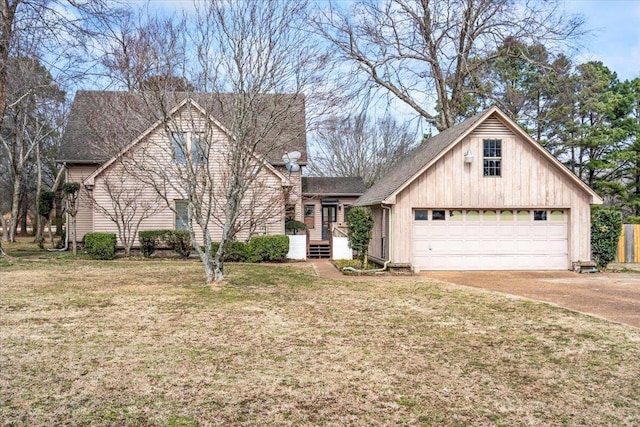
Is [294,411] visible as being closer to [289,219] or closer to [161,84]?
[161,84]

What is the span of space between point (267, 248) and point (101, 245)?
6.23 metres

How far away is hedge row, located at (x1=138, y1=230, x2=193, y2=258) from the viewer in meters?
19.4

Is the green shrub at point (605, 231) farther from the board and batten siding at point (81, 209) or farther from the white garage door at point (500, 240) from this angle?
the board and batten siding at point (81, 209)

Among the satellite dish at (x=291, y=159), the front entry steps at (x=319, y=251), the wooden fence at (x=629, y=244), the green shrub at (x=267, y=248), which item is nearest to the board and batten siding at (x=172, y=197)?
the green shrub at (x=267, y=248)

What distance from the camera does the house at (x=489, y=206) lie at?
15.5m

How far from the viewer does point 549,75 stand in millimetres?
24578

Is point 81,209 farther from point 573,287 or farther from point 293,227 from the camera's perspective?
point 573,287

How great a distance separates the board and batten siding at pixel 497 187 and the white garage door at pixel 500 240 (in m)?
0.33

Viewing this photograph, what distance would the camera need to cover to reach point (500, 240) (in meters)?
16.1

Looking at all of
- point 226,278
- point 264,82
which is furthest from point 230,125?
point 226,278

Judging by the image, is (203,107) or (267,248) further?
(267,248)

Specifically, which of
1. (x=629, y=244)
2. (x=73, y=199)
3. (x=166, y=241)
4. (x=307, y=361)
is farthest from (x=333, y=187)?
(x=307, y=361)

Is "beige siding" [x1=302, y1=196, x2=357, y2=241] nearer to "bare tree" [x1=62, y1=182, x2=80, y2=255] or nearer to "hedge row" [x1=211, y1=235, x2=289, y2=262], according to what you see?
"hedge row" [x1=211, y1=235, x2=289, y2=262]

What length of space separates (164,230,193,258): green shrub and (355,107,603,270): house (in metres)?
8.08
